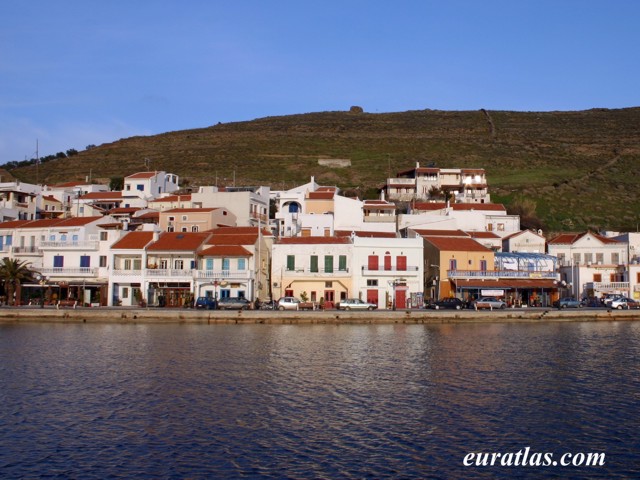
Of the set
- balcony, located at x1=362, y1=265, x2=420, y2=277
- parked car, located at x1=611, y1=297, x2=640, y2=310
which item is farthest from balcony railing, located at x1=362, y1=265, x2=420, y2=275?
parked car, located at x1=611, y1=297, x2=640, y2=310

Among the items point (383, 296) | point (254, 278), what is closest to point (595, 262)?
point (383, 296)

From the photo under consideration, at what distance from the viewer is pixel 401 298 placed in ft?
193

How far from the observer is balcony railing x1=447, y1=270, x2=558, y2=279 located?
59688 mm

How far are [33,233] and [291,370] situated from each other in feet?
143

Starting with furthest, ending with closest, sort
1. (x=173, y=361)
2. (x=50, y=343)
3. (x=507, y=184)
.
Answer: (x=507, y=184)
(x=50, y=343)
(x=173, y=361)

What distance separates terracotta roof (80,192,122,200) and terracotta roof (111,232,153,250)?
26823mm

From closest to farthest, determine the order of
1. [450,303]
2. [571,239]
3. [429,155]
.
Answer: [450,303], [571,239], [429,155]

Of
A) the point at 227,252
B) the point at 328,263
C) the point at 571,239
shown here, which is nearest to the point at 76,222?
the point at 227,252

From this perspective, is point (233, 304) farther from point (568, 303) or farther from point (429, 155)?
point (429, 155)

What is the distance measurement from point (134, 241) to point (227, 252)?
919 centimetres

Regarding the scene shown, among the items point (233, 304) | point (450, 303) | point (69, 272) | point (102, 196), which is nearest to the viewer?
point (233, 304)

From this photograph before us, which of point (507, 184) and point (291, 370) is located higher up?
point (507, 184)

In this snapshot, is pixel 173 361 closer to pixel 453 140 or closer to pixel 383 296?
pixel 383 296

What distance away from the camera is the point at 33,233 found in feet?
213
